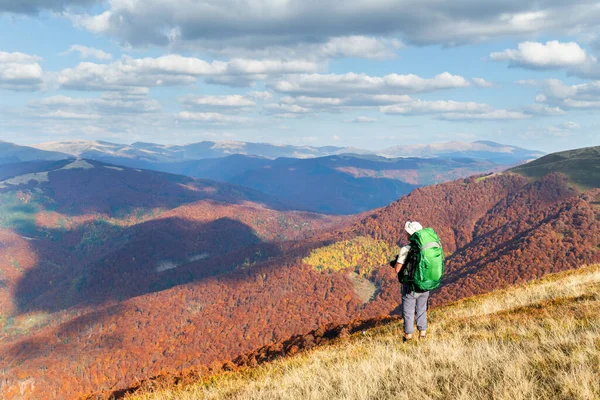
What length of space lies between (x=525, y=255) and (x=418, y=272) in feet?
643

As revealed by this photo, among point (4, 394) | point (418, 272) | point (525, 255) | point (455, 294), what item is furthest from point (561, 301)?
point (4, 394)

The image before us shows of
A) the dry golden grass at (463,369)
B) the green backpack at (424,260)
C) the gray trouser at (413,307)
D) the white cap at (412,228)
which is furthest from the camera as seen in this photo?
the gray trouser at (413,307)

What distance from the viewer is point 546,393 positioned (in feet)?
21.5

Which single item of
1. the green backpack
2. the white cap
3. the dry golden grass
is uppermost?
the white cap

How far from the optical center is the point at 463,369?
813 cm

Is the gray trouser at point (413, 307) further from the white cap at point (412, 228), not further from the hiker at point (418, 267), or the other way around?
the white cap at point (412, 228)

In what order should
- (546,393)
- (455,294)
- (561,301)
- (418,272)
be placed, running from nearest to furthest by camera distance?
1. (546,393)
2. (418,272)
3. (561,301)
4. (455,294)

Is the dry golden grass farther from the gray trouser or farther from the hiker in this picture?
the hiker

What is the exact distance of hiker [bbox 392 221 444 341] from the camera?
1147cm

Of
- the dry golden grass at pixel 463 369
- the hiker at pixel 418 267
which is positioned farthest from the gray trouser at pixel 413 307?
the dry golden grass at pixel 463 369

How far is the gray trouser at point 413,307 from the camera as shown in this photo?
1227 cm

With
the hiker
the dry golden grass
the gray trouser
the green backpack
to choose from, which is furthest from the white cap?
the dry golden grass

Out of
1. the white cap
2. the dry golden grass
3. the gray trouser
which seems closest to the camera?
the dry golden grass

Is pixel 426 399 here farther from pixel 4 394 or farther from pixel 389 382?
pixel 4 394
